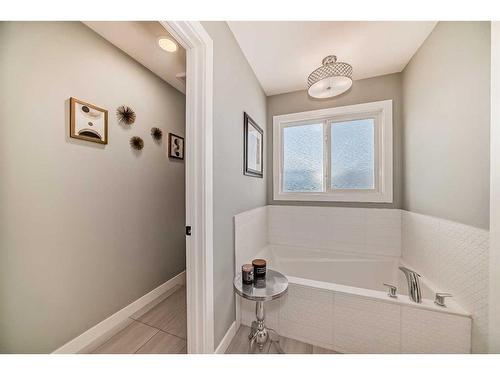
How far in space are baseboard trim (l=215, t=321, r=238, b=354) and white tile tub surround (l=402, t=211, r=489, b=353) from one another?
1.43m

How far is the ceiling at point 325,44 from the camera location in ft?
4.43

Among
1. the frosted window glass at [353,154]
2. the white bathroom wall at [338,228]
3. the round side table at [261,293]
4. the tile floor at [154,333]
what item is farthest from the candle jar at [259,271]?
the frosted window glass at [353,154]

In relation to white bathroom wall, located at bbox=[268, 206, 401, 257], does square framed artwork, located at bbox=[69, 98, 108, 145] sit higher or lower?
higher

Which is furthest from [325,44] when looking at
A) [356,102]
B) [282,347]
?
[282,347]

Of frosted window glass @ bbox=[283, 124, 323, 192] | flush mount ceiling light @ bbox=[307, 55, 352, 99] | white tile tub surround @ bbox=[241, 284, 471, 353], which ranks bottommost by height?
white tile tub surround @ bbox=[241, 284, 471, 353]

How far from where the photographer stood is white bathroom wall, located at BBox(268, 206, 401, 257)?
1.94m

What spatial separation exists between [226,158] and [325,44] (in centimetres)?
129

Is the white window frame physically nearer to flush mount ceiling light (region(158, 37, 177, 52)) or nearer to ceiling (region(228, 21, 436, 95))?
ceiling (region(228, 21, 436, 95))

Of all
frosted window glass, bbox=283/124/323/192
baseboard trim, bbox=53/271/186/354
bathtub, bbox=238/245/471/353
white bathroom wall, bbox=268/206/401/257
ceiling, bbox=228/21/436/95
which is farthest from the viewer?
frosted window glass, bbox=283/124/323/192

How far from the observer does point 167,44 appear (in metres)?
1.42

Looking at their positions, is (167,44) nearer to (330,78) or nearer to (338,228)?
(330,78)

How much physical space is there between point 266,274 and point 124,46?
2.12 meters

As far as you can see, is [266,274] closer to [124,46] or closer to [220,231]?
[220,231]

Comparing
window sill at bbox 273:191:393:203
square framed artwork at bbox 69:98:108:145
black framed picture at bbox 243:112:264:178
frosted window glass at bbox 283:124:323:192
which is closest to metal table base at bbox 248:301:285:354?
black framed picture at bbox 243:112:264:178
